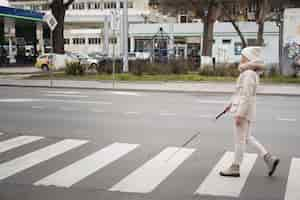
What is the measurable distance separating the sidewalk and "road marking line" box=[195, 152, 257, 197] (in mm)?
12400

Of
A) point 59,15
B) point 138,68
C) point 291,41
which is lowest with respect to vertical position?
point 138,68

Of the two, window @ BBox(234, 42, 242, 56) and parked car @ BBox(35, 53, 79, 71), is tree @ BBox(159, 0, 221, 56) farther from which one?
window @ BBox(234, 42, 242, 56)

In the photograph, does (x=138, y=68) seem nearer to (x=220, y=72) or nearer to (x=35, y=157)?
(x=220, y=72)

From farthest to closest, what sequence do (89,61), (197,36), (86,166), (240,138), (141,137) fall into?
(197,36) < (89,61) < (141,137) < (86,166) < (240,138)

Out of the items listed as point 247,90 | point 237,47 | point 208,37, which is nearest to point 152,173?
point 247,90

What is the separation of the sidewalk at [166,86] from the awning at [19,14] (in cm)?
1818

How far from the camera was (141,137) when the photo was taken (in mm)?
9930

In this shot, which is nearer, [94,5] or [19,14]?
[19,14]

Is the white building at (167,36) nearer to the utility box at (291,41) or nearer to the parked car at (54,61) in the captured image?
the parked car at (54,61)

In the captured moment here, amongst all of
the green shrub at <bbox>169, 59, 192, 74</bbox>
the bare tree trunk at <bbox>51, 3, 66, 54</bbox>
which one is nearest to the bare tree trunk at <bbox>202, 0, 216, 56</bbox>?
the green shrub at <bbox>169, 59, 192, 74</bbox>

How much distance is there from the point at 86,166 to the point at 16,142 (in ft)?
8.54

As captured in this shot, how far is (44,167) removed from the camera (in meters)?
7.50

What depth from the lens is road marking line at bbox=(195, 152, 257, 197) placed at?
Answer: 6168mm

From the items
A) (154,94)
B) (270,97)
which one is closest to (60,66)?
(154,94)
